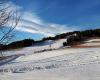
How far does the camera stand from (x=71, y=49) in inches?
950

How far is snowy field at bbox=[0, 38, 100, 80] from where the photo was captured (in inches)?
567

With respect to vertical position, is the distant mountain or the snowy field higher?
the distant mountain

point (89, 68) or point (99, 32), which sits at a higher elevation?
point (99, 32)

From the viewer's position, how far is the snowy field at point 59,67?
47.2 ft

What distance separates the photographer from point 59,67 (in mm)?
17281

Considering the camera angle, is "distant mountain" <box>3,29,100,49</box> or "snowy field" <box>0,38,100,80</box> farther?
"distant mountain" <box>3,29,100,49</box>

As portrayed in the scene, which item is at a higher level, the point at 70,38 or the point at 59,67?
the point at 70,38

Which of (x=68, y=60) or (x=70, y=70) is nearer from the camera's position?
(x=70, y=70)

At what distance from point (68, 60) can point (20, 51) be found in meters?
8.39

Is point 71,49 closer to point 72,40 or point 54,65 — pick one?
point 72,40

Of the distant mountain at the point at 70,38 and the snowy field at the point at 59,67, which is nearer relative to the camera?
the snowy field at the point at 59,67

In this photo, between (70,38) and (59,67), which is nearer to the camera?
(59,67)

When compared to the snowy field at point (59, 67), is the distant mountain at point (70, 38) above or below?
above

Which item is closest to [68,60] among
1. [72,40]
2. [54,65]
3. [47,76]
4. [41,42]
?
[54,65]
